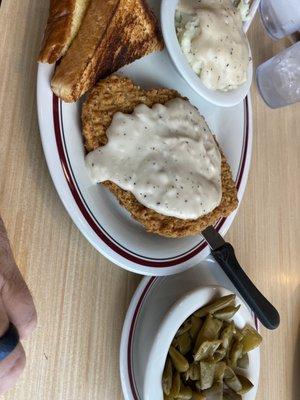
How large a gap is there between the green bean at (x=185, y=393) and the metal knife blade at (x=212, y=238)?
304mm

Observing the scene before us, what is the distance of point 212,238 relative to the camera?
47.9 inches

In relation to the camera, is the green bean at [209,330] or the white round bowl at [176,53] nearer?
the green bean at [209,330]

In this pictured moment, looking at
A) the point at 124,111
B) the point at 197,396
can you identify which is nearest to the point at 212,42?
the point at 124,111

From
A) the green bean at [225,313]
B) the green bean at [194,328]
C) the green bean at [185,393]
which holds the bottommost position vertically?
the green bean at [185,393]

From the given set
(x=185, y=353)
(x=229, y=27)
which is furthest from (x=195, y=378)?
(x=229, y=27)

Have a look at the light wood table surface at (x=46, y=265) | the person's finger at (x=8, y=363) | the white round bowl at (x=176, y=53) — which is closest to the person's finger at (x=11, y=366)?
the person's finger at (x=8, y=363)

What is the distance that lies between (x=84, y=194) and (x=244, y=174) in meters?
0.53

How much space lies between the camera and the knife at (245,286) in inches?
46.6

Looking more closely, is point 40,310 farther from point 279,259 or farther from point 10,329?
point 279,259

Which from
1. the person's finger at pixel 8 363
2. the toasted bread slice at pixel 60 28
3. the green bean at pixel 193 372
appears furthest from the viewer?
the green bean at pixel 193 372

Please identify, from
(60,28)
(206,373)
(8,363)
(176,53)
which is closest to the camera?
(8,363)

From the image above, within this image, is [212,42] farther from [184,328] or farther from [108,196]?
[184,328]

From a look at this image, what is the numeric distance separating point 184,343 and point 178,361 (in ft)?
0.15

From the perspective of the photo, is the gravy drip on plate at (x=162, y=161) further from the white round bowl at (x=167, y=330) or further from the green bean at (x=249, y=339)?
the green bean at (x=249, y=339)
